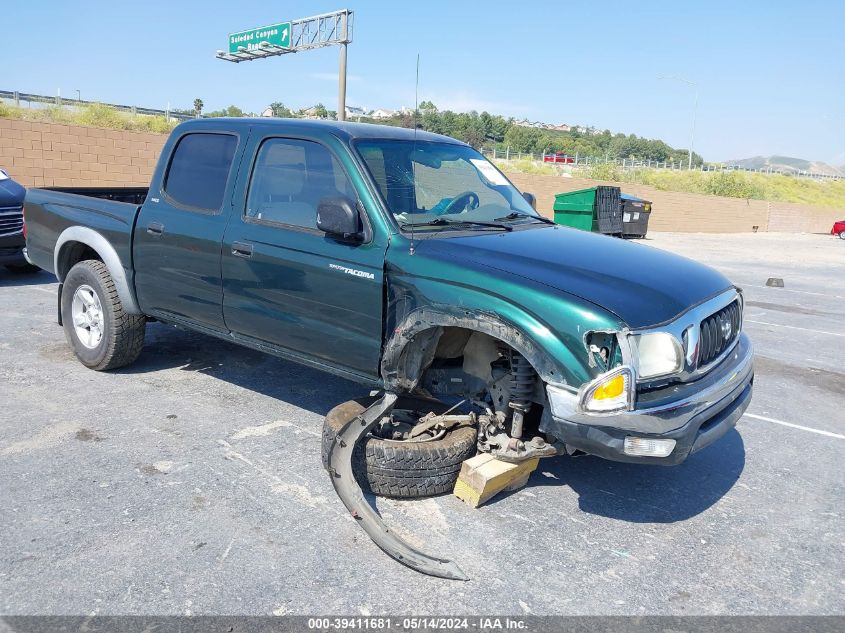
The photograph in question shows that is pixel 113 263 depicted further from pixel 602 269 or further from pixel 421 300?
pixel 602 269

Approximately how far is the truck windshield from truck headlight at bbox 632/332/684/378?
1449 mm

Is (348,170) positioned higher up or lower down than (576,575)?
higher up

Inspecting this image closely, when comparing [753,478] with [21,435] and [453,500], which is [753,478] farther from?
[21,435]

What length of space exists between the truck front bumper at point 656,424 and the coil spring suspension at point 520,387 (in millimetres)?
192

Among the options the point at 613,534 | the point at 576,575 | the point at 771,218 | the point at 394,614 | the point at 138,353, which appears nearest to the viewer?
the point at 394,614

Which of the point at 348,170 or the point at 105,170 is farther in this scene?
the point at 105,170

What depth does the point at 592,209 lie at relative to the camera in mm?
21766

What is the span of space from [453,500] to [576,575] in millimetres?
872

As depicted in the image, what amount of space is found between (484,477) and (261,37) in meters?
29.4

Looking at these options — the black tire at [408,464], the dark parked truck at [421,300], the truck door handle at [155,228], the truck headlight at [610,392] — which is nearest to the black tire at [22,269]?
the dark parked truck at [421,300]

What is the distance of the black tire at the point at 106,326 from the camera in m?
5.44

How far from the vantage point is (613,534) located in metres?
3.68

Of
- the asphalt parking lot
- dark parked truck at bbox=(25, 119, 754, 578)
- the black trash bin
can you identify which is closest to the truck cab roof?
dark parked truck at bbox=(25, 119, 754, 578)

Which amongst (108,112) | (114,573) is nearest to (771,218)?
(108,112)
